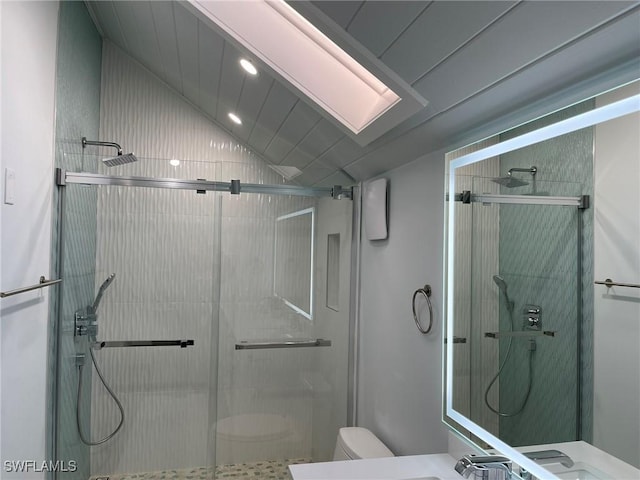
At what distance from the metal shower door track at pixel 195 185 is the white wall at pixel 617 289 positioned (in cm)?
167

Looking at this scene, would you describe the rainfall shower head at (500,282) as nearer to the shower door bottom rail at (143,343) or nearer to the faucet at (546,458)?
the faucet at (546,458)

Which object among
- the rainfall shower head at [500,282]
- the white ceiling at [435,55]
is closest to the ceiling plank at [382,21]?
the white ceiling at [435,55]

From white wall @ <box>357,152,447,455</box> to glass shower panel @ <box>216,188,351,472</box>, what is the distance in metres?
0.23

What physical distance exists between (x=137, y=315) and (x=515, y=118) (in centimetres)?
199

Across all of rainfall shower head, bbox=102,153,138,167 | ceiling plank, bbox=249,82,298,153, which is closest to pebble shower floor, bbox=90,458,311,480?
rainfall shower head, bbox=102,153,138,167

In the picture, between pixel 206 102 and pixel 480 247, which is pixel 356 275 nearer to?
pixel 480 247

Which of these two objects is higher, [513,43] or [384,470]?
[513,43]

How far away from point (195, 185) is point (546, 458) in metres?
1.95

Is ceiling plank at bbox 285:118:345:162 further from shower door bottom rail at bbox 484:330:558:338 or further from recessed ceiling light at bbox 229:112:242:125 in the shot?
shower door bottom rail at bbox 484:330:558:338

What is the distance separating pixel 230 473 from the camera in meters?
2.30

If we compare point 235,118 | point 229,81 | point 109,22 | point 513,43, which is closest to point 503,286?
point 513,43

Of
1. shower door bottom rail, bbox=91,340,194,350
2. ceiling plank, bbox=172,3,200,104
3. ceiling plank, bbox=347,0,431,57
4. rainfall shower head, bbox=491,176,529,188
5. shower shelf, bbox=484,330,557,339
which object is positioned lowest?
shower door bottom rail, bbox=91,340,194,350

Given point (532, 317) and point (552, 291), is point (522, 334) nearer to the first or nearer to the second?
point (532, 317)

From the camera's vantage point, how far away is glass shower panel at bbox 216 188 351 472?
7.70 feet
